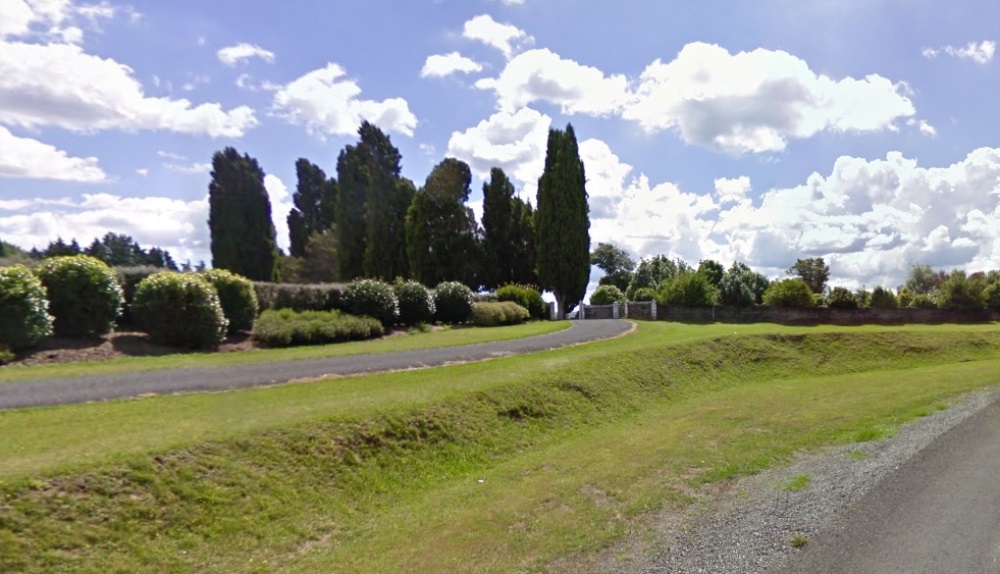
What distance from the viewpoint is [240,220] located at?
4959 cm

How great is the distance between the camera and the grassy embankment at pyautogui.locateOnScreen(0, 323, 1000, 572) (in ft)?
19.2

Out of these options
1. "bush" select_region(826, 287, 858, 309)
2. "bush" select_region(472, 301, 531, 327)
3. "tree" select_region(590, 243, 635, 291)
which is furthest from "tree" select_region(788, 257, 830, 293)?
"bush" select_region(472, 301, 531, 327)

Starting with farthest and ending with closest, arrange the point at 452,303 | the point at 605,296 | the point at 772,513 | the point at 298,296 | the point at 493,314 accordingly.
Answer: the point at 605,296, the point at 493,314, the point at 452,303, the point at 298,296, the point at 772,513

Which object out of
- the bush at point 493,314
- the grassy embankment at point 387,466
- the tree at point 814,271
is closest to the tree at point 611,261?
the tree at point 814,271

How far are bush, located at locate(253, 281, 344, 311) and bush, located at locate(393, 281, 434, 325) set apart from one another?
282 centimetres

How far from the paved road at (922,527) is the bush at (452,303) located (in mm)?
21546

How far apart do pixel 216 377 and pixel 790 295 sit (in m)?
36.1

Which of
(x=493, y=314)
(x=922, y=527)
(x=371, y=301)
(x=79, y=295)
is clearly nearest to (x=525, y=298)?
(x=493, y=314)

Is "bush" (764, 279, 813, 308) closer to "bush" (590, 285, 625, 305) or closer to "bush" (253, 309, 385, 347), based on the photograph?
"bush" (590, 285, 625, 305)

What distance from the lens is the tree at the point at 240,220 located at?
49094 mm

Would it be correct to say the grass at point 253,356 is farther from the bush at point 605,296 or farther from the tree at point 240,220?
the tree at point 240,220

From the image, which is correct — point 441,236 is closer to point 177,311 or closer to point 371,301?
point 371,301

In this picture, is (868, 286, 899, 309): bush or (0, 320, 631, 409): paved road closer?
(0, 320, 631, 409): paved road

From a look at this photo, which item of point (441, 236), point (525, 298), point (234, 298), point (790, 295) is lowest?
point (790, 295)
